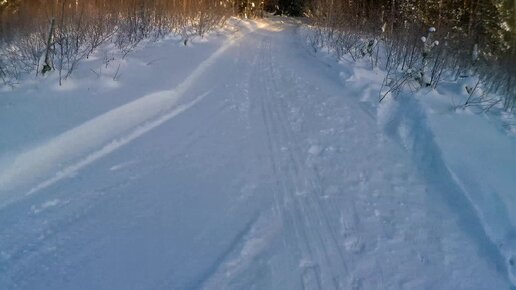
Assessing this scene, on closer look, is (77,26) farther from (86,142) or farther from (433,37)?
(433,37)

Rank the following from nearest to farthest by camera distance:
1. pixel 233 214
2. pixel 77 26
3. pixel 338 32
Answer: pixel 233 214 < pixel 77 26 < pixel 338 32

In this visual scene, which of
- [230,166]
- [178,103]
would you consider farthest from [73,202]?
[178,103]

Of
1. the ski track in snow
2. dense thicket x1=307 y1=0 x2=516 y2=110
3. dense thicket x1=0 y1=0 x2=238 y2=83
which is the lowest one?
the ski track in snow

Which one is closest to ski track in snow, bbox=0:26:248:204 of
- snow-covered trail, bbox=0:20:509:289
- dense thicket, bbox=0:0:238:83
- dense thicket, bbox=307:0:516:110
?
snow-covered trail, bbox=0:20:509:289

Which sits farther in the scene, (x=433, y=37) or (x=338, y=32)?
(x=338, y=32)

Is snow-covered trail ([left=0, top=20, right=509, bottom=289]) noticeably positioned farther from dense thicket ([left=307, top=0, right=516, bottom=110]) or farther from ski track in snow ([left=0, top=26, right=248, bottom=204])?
dense thicket ([left=307, top=0, right=516, bottom=110])

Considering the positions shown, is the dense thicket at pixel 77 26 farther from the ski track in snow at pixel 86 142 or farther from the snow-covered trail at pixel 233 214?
the snow-covered trail at pixel 233 214

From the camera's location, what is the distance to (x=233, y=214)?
397 centimetres

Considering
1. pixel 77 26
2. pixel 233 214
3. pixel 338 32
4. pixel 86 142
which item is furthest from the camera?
pixel 338 32

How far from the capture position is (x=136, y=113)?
6555 millimetres

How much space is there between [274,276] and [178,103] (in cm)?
474

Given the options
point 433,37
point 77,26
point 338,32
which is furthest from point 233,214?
point 338,32

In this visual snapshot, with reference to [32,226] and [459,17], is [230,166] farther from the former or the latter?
[459,17]

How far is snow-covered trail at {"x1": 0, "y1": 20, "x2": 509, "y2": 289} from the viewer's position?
3.17m
